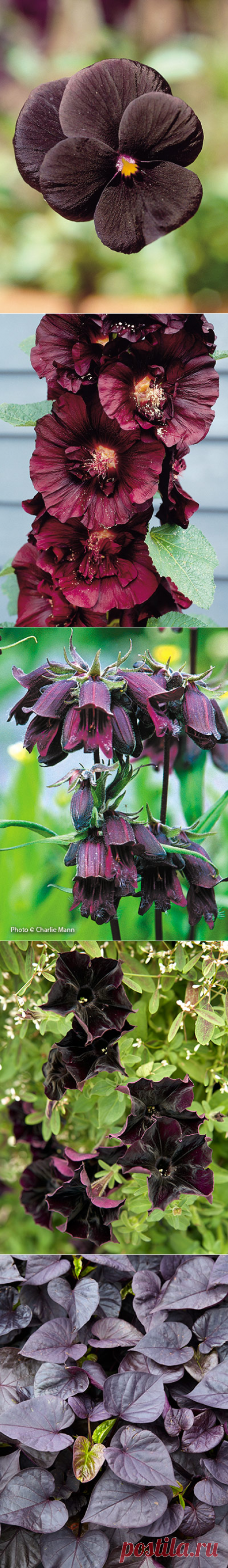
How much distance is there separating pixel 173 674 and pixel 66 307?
445mm

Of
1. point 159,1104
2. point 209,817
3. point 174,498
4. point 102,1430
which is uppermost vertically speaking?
point 174,498

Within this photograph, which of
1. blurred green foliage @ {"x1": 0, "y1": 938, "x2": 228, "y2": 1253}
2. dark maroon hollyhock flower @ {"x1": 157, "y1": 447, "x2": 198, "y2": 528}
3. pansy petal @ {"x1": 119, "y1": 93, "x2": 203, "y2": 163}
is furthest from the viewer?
blurred green foliage @ {"x1": 0, "y1": 938, "x2": 228, "y2": 1253}

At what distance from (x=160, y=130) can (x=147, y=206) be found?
0.07 metres

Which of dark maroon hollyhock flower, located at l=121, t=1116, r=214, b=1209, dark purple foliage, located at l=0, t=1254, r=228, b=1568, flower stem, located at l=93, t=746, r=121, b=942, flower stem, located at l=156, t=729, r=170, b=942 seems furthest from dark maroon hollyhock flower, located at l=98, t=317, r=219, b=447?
dark purple foliage, located at l=0, t=1254, r=228, b=1568

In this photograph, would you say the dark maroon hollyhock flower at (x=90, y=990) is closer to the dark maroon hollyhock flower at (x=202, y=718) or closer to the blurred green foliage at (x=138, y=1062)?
the blurred green foliage at (x=138, y=1062)

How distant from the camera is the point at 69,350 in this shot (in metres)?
0.96

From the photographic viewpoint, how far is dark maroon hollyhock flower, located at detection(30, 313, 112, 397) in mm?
947

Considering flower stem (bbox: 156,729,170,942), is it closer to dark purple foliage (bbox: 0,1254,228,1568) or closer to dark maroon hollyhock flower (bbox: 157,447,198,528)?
dark maroon hollyhock flower (bbox: 157,447,198,528)

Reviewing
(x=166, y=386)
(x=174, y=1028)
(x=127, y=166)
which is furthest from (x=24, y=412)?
(x=174, y=1028)

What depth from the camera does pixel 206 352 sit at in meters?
0.96

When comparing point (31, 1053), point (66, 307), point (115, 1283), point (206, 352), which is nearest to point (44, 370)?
point (66, 307)

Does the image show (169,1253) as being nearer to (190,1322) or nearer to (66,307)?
(190,1322)

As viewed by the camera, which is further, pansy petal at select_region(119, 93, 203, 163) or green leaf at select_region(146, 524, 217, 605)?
green leaf at select_region(146, 524, 217, 605)

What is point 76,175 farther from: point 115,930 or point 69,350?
point 115,930
